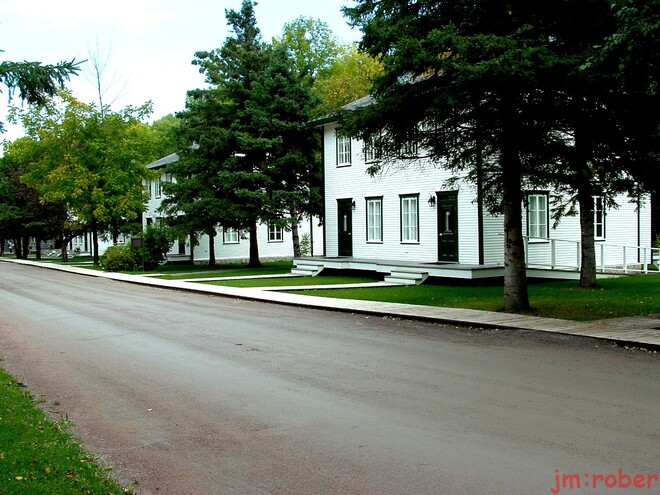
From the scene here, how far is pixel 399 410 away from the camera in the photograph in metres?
7.60

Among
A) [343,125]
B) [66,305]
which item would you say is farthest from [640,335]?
[66,305]

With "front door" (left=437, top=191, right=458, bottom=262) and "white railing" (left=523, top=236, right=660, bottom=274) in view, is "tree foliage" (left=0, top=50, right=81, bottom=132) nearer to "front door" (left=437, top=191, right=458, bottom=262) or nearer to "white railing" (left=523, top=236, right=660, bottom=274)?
"front door" (left=437, top=191, right=458, bottom=262)

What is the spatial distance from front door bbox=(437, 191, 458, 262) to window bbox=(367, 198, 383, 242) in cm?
366

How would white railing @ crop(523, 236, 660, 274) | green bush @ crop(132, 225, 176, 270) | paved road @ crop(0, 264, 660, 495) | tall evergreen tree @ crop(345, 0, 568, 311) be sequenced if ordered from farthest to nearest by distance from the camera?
green bush @ crop(132, 225, 176, 270) → white railing @ crop(523, 236, 660, 274) → tall evergreen tree @ crop(345, 0, 568, 311) → paved road @ crop(0, 264, 660, 495)

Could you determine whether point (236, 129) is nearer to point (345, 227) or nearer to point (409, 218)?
point (345, 227)

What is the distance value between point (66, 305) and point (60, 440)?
1542 cm

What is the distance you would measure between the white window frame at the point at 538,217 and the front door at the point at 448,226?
2.78 metres

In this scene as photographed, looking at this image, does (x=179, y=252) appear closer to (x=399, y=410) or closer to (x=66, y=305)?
(x=66, y=305)

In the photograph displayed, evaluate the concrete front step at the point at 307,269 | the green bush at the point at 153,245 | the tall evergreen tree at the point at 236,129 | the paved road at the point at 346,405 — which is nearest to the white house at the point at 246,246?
the green bush at the point at 153,245

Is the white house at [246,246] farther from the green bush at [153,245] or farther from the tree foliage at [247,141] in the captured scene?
the tree foliage at [247,141]

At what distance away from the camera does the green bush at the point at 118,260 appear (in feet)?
134

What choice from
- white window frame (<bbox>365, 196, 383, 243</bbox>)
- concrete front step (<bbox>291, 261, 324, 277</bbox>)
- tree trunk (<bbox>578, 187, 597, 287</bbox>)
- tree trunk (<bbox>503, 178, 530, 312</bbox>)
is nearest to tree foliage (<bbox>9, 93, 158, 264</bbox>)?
concrete front step (<bbox>291, 261, 324, 277</bbox>)

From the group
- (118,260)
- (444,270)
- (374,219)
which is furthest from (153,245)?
(444,270)

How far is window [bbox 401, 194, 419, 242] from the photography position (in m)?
28.7
